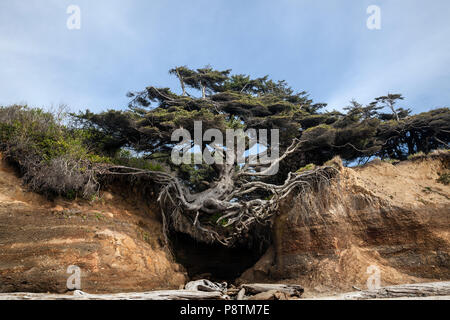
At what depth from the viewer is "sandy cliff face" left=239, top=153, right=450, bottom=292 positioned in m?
10.0

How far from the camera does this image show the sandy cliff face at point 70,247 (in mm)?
8977

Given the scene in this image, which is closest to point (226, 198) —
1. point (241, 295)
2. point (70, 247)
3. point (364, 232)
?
point (241, 295)

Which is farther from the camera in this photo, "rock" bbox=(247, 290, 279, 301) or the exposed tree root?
the exposed tree root

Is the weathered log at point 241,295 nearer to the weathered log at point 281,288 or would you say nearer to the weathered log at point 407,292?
the weathered log at point 281,288

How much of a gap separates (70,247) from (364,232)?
10.3 meters

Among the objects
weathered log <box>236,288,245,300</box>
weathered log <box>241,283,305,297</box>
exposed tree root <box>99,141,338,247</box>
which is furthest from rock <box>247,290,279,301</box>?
exposed tree root <box>99,141,338,247</box>

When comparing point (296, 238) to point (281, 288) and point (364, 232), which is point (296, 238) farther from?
point (281, 288)

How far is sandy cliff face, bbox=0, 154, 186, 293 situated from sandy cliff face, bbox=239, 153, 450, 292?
17.0ft

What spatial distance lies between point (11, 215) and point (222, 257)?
35.2ft

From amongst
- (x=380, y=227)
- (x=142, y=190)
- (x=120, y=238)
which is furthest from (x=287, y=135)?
(x=120, y=238)

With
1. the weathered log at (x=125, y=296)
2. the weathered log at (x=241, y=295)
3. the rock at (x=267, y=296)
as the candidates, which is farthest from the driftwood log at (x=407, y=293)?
the weathered log at (x=125, y=296)

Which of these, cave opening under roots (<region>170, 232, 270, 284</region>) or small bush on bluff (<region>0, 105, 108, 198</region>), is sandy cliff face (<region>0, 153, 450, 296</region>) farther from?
cave opening under roots (<region>170, 232, 270, 284</region>)

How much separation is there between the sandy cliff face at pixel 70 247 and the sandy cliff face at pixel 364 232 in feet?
17.0

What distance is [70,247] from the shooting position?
980 cm
